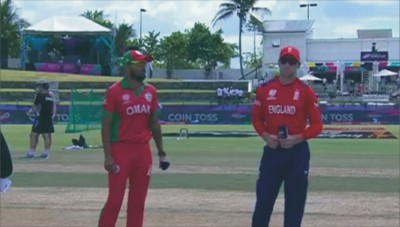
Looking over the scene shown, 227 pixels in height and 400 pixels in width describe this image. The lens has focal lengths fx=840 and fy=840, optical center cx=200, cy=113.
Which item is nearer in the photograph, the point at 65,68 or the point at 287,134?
the point at 287,134

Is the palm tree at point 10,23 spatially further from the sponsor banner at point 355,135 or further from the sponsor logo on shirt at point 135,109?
the sponsor logo on shirt at point 135,109

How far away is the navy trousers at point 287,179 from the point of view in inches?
308

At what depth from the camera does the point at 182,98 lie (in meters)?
55.3

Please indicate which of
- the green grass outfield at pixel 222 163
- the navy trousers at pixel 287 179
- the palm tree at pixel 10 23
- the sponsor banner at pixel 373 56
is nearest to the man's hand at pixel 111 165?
the navy trousers at pixel 287 179

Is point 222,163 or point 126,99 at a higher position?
point 126,99

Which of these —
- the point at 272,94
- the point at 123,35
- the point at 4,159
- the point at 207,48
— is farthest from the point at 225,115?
the point at 207,48

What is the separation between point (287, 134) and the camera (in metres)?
7.76

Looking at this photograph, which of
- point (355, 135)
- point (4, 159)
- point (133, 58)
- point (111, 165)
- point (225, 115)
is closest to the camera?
point (4, 159)

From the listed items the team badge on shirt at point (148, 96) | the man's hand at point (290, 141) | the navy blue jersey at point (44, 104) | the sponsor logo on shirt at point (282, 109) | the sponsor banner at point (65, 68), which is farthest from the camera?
the sponsor banner at point (65, 68)

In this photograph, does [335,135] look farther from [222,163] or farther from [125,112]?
[125,112]

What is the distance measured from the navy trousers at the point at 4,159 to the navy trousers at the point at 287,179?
8.38 feet

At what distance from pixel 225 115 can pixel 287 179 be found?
35.5 metres

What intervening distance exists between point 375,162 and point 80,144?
355 inches

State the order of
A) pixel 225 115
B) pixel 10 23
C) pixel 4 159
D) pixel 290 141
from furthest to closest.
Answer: pixel 10 23 → pixel 225 115 → pixel 290 141 → pixel 4 159
